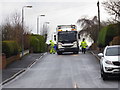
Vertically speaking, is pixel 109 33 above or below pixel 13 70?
above

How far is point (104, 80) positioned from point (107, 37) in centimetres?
2324

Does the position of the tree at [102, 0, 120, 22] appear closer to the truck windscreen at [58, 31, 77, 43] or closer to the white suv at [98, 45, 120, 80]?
the truck windscreen at [58, 31, 77, 43]

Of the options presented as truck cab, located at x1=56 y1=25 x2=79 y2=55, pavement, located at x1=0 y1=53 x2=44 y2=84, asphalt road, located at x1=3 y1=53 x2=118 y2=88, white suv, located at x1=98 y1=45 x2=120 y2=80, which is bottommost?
pavement, located at x1=0 y1=53 x2=44 y2=84

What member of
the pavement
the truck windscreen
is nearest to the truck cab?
the truck windscreen

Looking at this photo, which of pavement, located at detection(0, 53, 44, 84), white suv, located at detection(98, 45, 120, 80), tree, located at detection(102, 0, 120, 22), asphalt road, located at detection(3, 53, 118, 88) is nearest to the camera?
asphalt road, located at detection(3, 53, 118, 88)

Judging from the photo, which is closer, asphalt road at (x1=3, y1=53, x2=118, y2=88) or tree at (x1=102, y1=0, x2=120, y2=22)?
asphalt road at (x1=3, y1=53, x2=118, y2=88)

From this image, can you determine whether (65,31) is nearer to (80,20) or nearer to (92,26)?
(92,26)

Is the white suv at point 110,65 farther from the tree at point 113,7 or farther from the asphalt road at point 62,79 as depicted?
the tree at point 113,7

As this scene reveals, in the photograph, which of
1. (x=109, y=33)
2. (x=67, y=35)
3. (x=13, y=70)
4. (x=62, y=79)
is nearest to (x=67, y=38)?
(x=67, y=35)

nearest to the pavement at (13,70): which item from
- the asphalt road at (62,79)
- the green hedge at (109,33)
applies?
the asphalt road at (62,79)

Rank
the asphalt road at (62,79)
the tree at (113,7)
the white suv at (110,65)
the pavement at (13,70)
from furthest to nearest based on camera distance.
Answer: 1. the tree at (113,7)
2. the pavement at (13,70)
3. the white suv at (110,65)
4. the asphalt road at (62,79)

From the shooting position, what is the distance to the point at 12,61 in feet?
105

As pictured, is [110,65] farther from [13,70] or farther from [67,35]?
[67,35]

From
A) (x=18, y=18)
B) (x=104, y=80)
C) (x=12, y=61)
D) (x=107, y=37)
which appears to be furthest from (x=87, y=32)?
(x=104, y=80)
